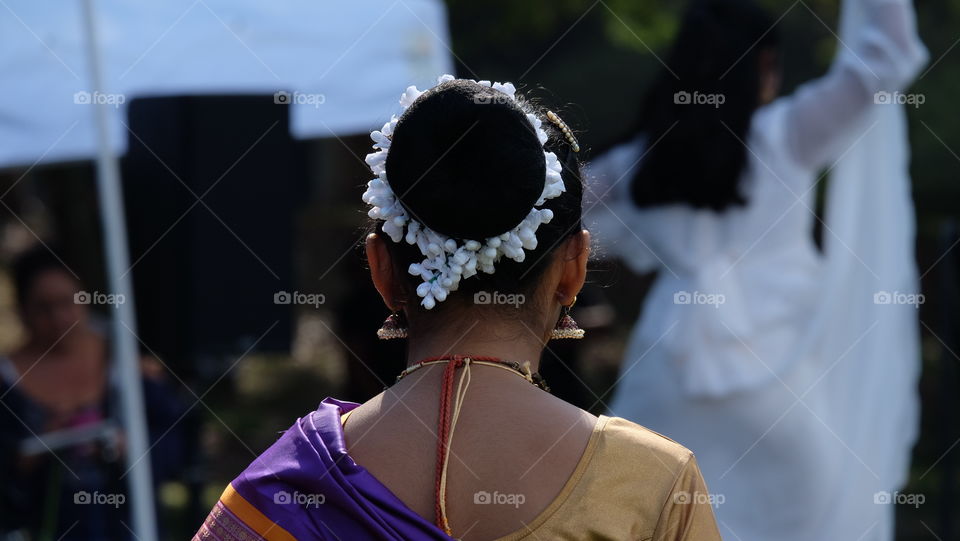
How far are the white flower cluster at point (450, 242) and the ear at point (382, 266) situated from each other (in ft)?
0.12

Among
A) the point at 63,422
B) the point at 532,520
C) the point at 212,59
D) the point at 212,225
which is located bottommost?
the point at 532,520

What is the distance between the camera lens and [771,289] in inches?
148

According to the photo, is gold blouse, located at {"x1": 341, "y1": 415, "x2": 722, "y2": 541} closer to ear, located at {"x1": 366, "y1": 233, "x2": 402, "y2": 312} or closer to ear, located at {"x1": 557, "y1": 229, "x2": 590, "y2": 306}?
ear, located at {"x1": 557, "y1": 229, "x2": 590, "y2": 306}

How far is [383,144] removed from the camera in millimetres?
1508

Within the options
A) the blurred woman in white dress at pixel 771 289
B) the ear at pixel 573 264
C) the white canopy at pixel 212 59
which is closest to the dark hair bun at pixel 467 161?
the ear at pixel 573 264

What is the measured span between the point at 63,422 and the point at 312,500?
342 centimetres

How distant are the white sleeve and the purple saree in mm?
2521

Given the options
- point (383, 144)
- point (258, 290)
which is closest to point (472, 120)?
point (383, 144)

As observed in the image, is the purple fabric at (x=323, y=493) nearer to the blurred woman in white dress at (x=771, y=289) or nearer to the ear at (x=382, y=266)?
the ear at (x=382, y=266)

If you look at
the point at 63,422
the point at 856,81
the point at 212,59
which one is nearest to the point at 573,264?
the point at 856,81

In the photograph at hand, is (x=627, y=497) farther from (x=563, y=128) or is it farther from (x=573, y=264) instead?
(x=563, y=128)

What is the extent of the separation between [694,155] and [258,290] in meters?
1.69

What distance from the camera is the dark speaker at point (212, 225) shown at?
13.8 feet

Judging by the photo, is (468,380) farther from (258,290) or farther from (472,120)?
(258,290)
